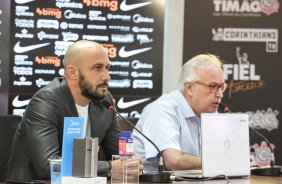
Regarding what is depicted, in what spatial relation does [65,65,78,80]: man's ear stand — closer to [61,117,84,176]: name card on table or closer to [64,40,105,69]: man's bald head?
[64,40,105,69]: man's bald head

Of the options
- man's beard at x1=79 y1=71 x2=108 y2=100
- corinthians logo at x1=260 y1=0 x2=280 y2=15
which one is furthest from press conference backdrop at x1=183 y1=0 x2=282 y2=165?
man's beard at x1=79 y1=71 x2=108 y2=100

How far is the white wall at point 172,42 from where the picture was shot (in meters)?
5.86

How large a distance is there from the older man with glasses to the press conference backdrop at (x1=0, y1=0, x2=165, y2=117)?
1.58 metres

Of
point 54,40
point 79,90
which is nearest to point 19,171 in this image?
point 79,90

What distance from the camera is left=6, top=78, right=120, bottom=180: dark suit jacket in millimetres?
3232

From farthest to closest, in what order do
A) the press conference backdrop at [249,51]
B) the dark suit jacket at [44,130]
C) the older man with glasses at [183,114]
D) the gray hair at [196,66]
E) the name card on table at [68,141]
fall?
the press conference backdrop at [249,51] → the gray hair at [196,66] → the older man with glasses at [183,114] → the dark suit jacket at [44,130] → the name card on table at [68,141]

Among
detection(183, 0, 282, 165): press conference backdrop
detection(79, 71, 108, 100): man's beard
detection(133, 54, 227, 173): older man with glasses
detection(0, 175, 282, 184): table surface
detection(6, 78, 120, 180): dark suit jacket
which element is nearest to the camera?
detection(0, 175, 282, 184): table surface

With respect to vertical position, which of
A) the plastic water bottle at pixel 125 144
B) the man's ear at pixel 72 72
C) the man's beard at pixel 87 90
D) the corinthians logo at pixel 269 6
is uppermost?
the corinthians logo at pixel 269 6

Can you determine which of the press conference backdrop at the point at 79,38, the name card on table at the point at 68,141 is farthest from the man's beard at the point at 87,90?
the press conference backdrop at the point at 79,38

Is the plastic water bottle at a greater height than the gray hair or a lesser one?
lesser

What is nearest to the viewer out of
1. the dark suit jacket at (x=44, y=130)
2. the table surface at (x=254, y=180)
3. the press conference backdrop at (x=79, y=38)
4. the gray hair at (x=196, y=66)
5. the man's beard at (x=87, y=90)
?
the table surface at (x=254, y=180)

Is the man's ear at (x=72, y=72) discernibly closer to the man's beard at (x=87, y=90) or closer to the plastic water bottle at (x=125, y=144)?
the man's beard at (x=87, y=90)

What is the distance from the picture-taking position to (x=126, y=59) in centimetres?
566

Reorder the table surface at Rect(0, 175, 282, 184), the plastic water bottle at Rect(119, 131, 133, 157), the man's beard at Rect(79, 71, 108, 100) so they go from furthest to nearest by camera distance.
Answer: the man's beard at Rect(79, 71, 108, 100)
the table surface at Rect(0, 175, 282, 184)
the plastic water bottle at Rect(119, 131, 133, 157)
